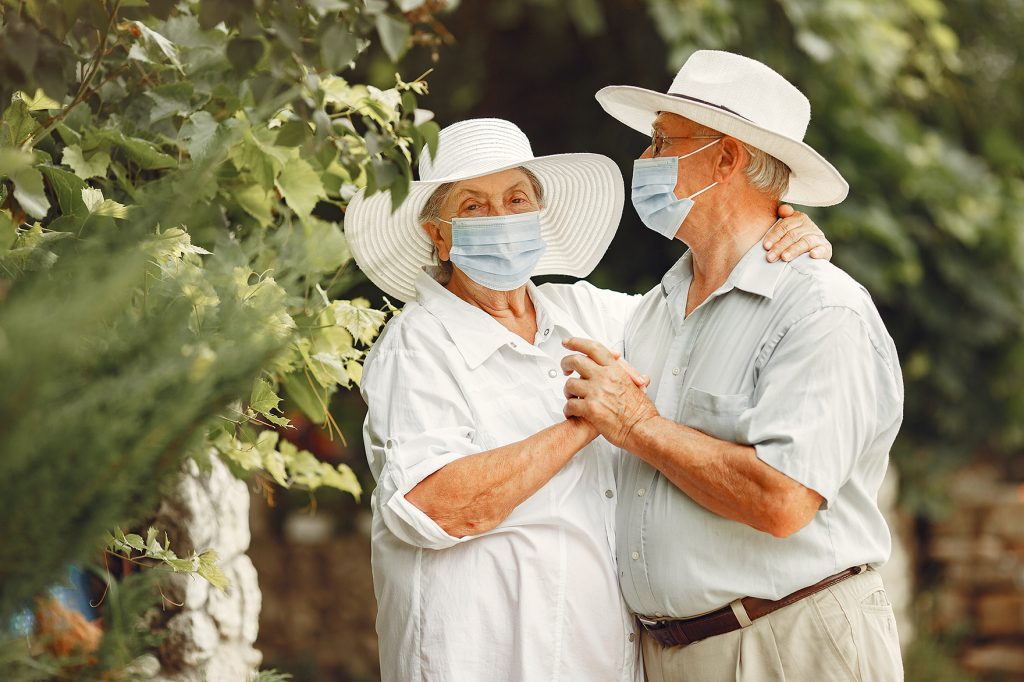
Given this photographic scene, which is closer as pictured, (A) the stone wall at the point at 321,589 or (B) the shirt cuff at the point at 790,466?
(B) the shirt cuff at the point at 790,466

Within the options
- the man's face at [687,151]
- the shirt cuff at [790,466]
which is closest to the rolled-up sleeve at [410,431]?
the shirt cuff at [790,466]

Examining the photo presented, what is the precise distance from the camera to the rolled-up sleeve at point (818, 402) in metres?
2.06

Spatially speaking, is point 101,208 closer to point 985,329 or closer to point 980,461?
point 985,329

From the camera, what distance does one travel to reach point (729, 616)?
221 cm

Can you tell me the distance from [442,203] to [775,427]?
0.97 metres

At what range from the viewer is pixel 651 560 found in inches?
89.4

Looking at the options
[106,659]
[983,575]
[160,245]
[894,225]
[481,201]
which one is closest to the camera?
[106,659]

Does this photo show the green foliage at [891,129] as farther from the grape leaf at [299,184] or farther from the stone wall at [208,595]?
the stone wall at [208,595]

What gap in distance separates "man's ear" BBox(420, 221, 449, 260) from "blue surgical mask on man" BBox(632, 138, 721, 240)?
467mm

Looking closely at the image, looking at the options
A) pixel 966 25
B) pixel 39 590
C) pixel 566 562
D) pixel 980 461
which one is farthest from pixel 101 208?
pixel 980 461

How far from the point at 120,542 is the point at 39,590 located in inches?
31.6

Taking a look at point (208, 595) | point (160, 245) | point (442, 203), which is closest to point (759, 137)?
→ point (442, 203)

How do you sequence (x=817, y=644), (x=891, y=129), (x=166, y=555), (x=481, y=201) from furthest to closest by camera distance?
(x=891, y=129) < (x=481, y=201) < (x=817, y=644) < (x=166, y=555)

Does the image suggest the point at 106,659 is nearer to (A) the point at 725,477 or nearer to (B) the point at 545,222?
(A) the point at 725,477
